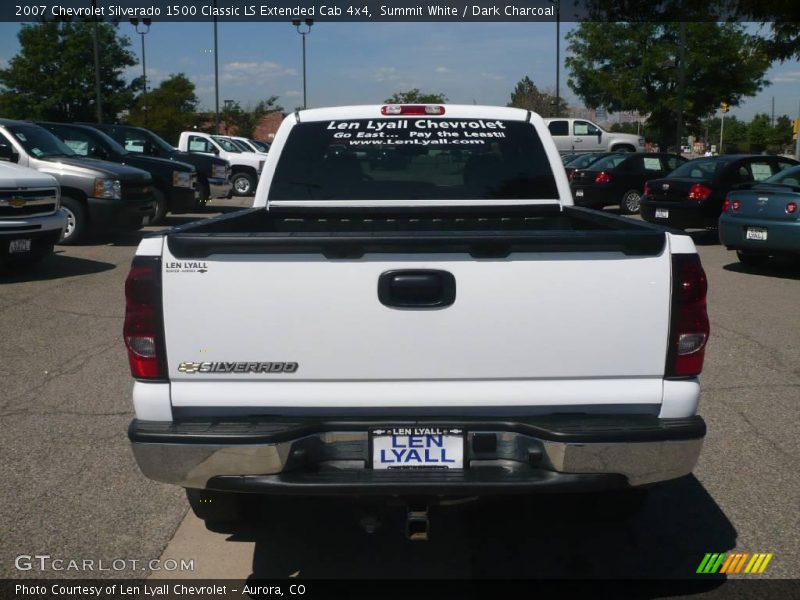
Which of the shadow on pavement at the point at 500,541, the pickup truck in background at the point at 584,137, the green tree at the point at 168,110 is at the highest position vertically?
the green tree at the point at 168,110

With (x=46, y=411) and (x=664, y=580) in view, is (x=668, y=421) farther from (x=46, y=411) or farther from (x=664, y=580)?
(x=46, y=411)

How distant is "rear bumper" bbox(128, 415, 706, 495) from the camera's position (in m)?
3.23

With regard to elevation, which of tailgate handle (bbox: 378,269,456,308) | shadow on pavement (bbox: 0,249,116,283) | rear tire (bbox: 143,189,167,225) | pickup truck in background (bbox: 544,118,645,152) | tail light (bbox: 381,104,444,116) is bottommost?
shadow on pavement (bbox: 0,249,116,283)

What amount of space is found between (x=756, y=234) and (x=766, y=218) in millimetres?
252

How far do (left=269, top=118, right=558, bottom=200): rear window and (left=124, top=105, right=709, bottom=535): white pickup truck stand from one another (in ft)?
6.22

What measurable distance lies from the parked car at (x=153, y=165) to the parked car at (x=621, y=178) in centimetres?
930

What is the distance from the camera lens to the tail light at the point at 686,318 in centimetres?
329

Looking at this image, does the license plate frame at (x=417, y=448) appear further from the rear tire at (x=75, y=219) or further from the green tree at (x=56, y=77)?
the green tree at (x=56, y=77)

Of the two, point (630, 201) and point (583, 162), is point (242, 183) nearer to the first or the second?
point (583, 162)

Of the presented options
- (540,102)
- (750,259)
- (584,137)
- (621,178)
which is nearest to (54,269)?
(750,259)

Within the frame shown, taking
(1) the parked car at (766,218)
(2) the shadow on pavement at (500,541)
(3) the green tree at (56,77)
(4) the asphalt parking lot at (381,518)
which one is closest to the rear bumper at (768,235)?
(1) the parked car at (766,218)

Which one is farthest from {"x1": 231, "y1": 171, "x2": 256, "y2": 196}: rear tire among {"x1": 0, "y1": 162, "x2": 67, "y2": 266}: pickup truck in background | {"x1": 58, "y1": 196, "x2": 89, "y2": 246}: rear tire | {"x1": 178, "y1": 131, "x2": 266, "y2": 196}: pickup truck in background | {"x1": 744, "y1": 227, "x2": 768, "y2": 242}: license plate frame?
{"x1": 744, "y1": 227, "x2": 768, "y2": 242}: license plate frame

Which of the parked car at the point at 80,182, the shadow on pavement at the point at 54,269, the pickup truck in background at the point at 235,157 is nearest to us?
the shadow on pavement at the point at 54,269

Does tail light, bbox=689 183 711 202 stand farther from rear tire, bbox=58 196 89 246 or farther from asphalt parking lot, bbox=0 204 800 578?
rear tire, bbox=58 196 89 246
